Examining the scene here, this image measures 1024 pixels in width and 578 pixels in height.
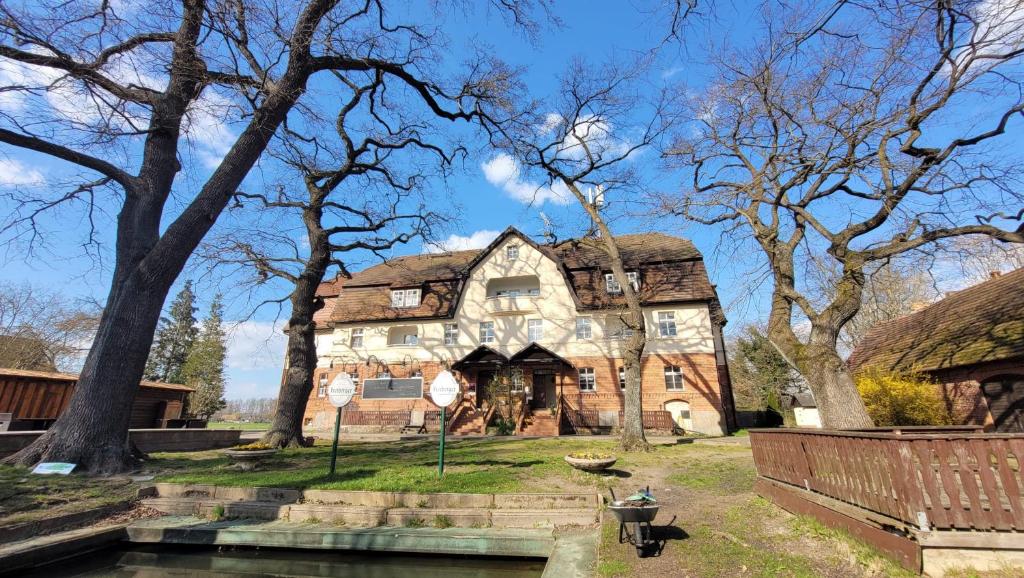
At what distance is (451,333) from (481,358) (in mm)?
3542

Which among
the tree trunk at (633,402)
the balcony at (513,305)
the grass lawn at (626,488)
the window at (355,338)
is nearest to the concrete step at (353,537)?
the grass lawn at (626,488)

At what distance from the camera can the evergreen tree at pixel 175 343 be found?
4791 centimetres

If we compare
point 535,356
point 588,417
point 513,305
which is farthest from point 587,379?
point 513,305

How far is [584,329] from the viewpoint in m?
24.8

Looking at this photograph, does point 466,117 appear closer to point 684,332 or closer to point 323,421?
point 684,332

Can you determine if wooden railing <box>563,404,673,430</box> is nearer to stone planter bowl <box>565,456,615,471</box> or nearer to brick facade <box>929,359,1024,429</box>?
brick facade <box>929,359,1024,429</box>

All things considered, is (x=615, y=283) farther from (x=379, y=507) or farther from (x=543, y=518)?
Answer: (x=379, y=507)

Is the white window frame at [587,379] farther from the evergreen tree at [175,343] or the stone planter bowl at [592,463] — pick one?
the evergreen tree at [175,343]

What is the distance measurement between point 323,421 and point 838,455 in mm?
27127

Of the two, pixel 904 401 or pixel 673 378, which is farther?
pixel 673 378

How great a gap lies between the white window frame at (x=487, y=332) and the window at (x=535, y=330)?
6.68 ft

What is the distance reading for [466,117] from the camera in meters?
13.7

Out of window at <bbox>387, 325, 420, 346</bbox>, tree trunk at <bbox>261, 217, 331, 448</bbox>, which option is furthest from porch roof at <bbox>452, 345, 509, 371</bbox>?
tree trunk at <bbox>261, 217, 331, 448</bbox>

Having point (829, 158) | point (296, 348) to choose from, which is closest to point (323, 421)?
point (296, 348)
